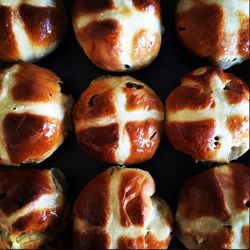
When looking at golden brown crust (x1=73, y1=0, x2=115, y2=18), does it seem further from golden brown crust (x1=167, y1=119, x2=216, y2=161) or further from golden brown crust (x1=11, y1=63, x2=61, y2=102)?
golden brown crust (x1=167, y1=119, x2=216, y2=161)

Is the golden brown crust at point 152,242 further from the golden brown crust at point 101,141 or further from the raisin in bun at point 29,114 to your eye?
the raisin in bun at point 29,114

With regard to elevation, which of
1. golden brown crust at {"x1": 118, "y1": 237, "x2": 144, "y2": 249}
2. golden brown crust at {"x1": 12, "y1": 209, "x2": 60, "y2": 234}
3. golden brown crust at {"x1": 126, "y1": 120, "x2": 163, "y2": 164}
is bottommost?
golden brown crust at {"x1": 118, "y1": 237, "x2": 144, "y2": 249}

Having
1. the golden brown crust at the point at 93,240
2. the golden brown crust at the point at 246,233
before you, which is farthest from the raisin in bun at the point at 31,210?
the golden brown crust at the point at 246,233

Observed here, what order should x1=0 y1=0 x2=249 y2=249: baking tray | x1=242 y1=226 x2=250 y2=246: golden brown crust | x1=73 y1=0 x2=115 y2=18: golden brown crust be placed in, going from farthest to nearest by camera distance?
1. x1=0 y1=0 x2=249 y2=249: baking tray
2. x1=73 y1=0 x2=115 y2=18: golden brown crust
3. x1=242 y1=226 x2=250 y2=246: golden brown crust

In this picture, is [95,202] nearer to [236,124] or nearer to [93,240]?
[93,240]

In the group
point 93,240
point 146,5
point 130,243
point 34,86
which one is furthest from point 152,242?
point 146,5

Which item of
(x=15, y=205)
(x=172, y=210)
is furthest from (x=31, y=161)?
(x=172, y=210)

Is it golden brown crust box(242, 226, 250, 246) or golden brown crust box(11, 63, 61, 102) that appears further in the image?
golden brown crust box(11, 63, 61, 102)

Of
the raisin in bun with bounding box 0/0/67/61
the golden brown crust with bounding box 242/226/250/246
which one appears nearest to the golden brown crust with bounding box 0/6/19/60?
the raisin in bun with bounding box 0/0/67/61

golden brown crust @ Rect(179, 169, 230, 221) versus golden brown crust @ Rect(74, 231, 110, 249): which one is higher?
golden brown crust @ Rect(179, 169, 230, 221)
